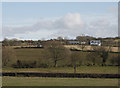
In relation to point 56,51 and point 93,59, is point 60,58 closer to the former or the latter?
point 56,51

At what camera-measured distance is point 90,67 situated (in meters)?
49.6

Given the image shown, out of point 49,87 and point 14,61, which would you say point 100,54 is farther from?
point 49,87

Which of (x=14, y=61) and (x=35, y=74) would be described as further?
(x=14, y=61)

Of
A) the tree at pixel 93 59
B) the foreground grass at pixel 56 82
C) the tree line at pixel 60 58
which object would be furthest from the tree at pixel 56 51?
the foreground grass at pixel 56 82

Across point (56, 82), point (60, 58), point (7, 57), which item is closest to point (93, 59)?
point (60, 58)

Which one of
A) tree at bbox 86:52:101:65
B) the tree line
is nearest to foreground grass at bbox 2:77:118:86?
the tree line

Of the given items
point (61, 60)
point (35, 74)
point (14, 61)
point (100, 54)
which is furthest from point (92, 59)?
point (35, 74)

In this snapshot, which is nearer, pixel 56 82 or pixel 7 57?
pixel 56 82

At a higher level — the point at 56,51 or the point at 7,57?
the point at 56,51

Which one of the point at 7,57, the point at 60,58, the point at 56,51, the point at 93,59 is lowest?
the point at 93,59

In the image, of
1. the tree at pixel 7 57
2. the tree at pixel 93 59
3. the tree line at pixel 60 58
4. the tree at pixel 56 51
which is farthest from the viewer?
the tree at pixel 56 51

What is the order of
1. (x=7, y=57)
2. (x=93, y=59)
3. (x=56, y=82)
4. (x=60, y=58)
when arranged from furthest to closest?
1. (x=60, y=58)
2. (x=93, y=59)
3. (x=7, y=57)
4. (x=56, y=82)

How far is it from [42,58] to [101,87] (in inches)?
1352

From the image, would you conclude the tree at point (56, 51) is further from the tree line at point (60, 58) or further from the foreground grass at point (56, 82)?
the foreground grass at point (56, 82)
